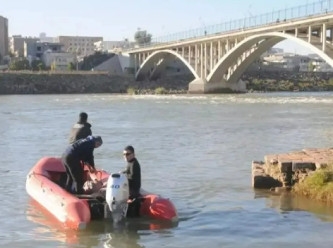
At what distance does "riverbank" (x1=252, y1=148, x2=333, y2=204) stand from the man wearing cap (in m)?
3.62

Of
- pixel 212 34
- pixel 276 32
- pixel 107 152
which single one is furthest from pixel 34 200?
pixel 212 34

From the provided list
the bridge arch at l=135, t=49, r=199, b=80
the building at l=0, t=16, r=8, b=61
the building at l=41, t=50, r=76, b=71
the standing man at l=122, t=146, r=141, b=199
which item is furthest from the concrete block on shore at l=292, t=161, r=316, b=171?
the building at l=0, t=16, r=8, b=61

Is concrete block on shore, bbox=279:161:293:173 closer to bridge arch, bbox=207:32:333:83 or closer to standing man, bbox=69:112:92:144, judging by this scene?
standing man, bbox=69:112:92:144

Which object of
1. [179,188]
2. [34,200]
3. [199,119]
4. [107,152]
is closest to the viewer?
[34,200]

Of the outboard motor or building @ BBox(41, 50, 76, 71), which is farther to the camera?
building @ BBox(41, 50, 76, 71)

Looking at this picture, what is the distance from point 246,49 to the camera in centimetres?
6316

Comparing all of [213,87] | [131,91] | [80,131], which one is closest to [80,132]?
[80,131]

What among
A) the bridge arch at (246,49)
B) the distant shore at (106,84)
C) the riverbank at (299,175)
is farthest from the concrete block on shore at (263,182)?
the distant shore at (106,84)

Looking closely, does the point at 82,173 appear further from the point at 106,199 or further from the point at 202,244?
the point at 202,244

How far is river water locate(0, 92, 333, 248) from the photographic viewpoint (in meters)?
10.3

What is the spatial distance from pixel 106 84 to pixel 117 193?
8556cm

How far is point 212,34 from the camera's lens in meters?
70.9

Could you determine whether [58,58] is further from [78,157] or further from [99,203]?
[99,203]

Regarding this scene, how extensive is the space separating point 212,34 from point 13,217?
2378 inches
